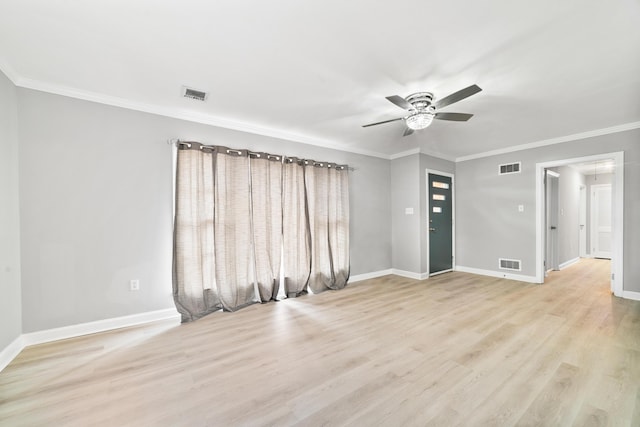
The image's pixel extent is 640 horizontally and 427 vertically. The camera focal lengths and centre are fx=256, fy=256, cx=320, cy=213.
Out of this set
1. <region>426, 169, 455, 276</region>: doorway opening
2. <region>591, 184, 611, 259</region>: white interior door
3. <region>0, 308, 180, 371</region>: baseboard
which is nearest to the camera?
<region>0, 308, 180, 371</region>: baseboard

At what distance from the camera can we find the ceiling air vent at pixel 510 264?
16.0 feet

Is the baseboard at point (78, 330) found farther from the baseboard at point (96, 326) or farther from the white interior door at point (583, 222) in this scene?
the white interior door at point (583, 222)

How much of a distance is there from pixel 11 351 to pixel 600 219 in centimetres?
1183

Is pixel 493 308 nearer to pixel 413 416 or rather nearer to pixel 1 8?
pixel 413 416

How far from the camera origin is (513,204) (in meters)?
4.94

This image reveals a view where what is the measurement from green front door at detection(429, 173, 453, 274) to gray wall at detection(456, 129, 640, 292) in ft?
0.83

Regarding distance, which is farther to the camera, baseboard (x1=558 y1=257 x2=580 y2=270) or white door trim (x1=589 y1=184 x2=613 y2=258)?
white door trim (x1=589 y1=184 x2=613 y2=258)

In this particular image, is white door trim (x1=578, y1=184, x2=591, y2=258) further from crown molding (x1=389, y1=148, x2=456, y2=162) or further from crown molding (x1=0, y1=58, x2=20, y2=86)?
crown molding (x1=0, y1=58, x2=20, y2=86)

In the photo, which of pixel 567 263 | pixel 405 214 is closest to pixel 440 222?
pixel 405 214

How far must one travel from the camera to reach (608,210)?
276 inches

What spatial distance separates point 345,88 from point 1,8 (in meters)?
2.58

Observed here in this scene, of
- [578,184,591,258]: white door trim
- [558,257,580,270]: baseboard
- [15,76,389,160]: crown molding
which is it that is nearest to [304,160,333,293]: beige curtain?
[15,76,389,160]: crown molding

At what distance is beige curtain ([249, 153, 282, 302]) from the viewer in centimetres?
371

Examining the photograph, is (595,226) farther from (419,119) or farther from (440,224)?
(419,119)
